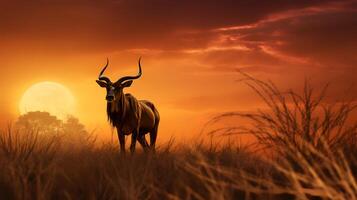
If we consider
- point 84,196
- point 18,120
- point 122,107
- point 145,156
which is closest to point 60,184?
point 84,196

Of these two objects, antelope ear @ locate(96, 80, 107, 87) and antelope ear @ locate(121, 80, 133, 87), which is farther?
antelope ear @ locate(121, 80, 133, 87)

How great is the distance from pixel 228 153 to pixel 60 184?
329 centimetres

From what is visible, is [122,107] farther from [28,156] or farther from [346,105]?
[346,105]

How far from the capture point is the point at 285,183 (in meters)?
5.34

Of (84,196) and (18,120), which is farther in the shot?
(18,120)

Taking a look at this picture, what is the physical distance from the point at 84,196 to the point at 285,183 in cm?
183

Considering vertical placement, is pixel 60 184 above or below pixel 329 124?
below

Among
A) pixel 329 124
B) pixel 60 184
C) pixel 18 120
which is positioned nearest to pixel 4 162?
pixel 60 184

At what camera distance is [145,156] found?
280 inches

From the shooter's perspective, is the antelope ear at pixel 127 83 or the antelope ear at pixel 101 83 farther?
the antelope ear at pixel 127 83

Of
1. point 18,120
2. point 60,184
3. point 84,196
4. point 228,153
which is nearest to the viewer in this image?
point 84,196

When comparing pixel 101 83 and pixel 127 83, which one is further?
pixel 127 83

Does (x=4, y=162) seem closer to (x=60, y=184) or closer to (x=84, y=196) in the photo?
(x=60, y=184)

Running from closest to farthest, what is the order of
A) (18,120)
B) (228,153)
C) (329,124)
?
(329,124) < (228,153) < (18,120)
